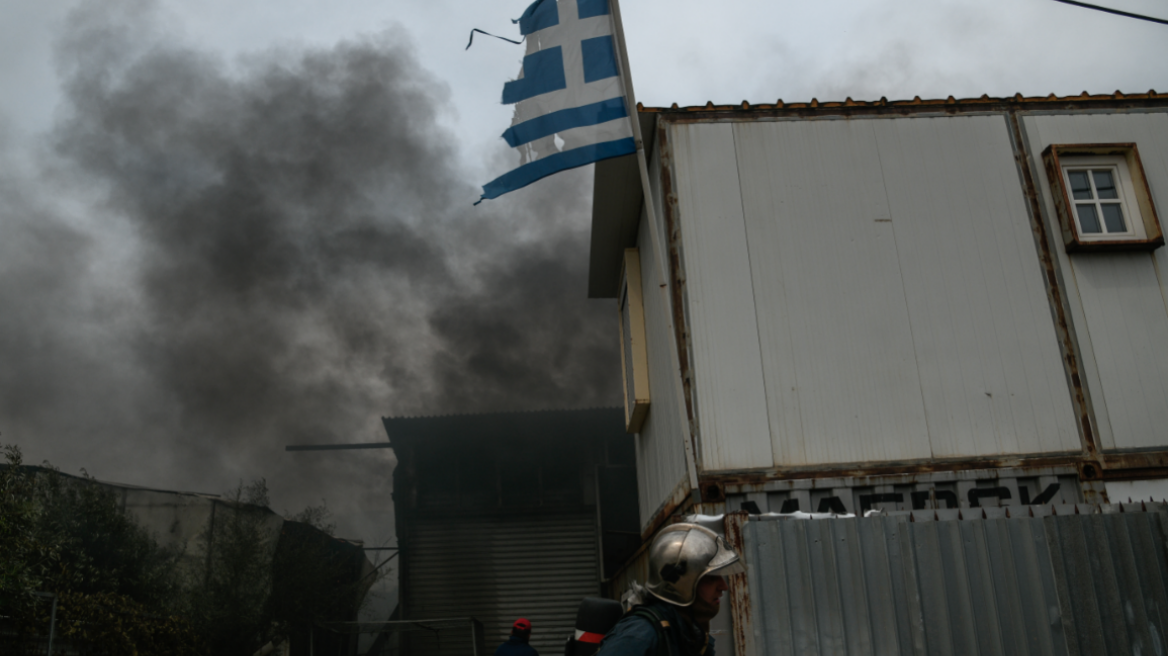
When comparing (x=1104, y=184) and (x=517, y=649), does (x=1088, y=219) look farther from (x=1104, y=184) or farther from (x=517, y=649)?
(x=517, y=649)

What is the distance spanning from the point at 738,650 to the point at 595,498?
1641 centimetres

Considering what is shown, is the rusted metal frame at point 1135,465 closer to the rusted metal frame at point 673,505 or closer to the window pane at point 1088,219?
the window pane at point 1088,219

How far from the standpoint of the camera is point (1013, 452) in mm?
7332

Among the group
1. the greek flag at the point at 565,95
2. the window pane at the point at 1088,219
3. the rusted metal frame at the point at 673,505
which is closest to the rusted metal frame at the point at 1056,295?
the window pane at the point at 1088,219

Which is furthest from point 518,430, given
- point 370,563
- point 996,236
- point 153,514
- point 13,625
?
point 996,236

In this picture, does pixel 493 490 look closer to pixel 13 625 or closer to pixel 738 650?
pixel 13 625

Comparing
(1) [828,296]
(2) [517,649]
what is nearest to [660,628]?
(2) [517,649]

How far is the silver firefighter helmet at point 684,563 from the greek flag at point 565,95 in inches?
195

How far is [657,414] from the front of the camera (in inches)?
399

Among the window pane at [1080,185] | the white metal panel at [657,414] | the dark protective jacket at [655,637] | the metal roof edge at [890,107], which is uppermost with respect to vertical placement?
the metal roof edge at [890,107]

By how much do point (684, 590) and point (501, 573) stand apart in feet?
60.5

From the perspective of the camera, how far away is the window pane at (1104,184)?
28.2 feet

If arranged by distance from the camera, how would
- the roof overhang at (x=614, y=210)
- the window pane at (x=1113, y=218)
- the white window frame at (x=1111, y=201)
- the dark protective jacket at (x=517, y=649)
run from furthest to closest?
the roof overhang at (x=614, y=210) → the window pane at (x=1113, y=218) → the white window frame at (x=1111, y=201) → the dark protective jacket at (x=517, y=649)

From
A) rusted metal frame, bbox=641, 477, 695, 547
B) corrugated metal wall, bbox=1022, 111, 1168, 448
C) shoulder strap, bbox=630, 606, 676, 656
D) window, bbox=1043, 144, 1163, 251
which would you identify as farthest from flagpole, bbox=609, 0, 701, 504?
window, bbox=1043, 144, 1163, 251
